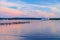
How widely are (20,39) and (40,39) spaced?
0.92 metres

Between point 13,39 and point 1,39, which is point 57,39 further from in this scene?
point 1,39

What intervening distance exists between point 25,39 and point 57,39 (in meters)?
1.47

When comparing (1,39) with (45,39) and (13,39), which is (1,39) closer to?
(13,39)

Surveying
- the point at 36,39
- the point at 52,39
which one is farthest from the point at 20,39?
the point at 52,39

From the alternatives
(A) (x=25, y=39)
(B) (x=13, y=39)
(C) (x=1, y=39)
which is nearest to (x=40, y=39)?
(A) (x=25, y=39)

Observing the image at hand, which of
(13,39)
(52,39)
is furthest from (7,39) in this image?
(52,39)

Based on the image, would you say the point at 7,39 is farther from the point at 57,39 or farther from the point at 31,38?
the point at 57,39

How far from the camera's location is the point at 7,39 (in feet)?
23.8

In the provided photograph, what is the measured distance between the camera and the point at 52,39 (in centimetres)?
735

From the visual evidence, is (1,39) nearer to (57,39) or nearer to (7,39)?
(7,39)

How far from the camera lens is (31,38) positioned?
24.6 feet

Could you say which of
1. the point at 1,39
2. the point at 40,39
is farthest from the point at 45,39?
the point at 1,39

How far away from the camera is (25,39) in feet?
23.7

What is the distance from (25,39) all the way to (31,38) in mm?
391
